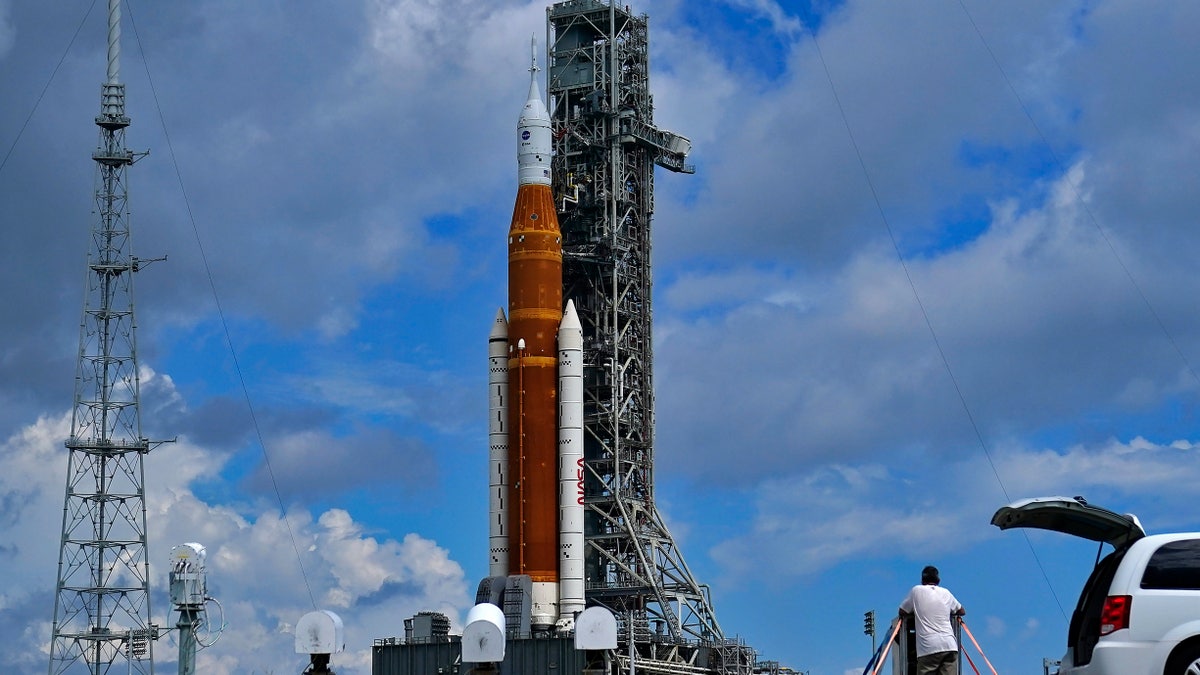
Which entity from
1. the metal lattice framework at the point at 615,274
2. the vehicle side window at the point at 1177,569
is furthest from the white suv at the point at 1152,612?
the metal lattice framework at the point at 615,274

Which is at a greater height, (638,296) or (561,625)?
(638,296)

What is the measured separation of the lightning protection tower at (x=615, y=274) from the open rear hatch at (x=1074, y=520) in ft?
198

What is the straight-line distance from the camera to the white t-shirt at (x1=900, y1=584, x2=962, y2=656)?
953 inches

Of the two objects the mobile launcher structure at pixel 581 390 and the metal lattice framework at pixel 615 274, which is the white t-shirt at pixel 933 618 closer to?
the mobile launcher structure at pixel 581 390

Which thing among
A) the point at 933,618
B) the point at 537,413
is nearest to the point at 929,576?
the point at 933,618

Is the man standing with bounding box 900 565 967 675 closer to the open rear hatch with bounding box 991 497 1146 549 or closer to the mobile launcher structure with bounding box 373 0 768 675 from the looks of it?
the open rear hatch with bounding box 991 497 1146 549

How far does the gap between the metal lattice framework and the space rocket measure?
5765mm

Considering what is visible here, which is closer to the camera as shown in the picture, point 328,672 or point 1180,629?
point 1180,629

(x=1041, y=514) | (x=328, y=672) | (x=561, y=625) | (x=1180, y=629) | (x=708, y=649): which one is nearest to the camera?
(x=1180, y=629)

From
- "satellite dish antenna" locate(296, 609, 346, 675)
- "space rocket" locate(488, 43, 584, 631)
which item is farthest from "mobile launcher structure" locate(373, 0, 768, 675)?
"satellite dish antenna" locate(296, 609, 346, 675)

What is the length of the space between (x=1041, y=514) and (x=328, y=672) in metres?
15.7

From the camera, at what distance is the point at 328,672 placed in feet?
114

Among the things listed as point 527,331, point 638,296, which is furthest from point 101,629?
point 638,296

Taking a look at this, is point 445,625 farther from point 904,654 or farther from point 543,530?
point 904,654
